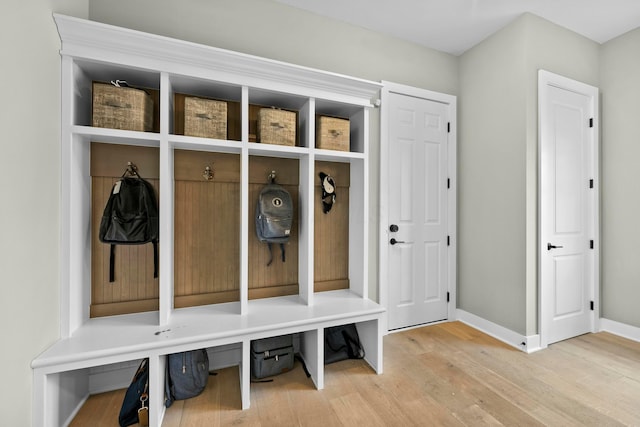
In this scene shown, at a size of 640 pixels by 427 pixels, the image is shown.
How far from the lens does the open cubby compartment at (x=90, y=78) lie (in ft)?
5.34

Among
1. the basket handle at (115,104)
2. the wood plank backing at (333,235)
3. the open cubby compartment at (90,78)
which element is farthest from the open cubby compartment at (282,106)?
the basket handle at (115,104)

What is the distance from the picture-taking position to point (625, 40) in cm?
275

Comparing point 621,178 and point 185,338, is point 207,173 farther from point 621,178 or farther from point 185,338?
point 621,178

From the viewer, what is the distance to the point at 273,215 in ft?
6.94

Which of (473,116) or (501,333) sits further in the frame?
(473,116)

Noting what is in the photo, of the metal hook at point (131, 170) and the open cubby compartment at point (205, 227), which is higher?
the metal hook at point (131, 170)

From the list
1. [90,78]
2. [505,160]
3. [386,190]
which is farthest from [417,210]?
[90,78]

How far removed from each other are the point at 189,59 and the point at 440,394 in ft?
8.66

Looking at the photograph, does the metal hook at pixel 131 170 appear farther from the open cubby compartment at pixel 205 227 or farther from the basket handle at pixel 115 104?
the basket handle at pixel 115 104

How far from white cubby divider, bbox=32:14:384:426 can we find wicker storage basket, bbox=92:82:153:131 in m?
0.08

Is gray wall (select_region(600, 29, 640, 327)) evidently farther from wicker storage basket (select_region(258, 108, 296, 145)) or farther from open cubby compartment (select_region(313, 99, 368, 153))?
wicker storage basket (select_region(258, 108, 296, 145))

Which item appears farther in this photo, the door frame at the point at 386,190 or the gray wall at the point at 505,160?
the door frame at the point at 386,190

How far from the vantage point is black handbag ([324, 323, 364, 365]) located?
2.30m

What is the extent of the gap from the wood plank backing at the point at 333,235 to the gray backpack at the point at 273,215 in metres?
0.39
